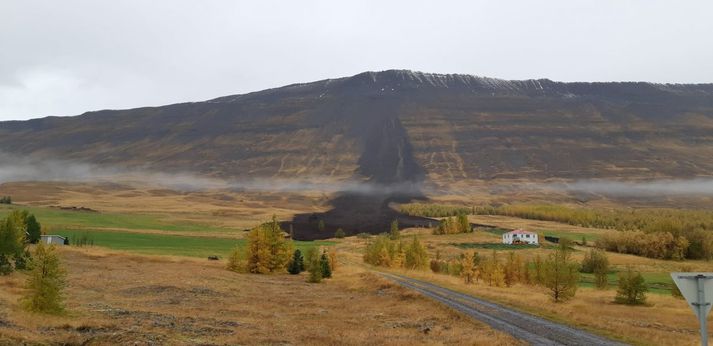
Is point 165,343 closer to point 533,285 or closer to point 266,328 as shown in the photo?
point 266,328

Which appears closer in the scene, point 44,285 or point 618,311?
point 44,285

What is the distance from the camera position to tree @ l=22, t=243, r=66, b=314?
30.4m

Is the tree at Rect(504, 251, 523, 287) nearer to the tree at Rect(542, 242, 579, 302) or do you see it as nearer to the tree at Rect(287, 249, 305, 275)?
the tree at Rect(287, 249, 305, 275)

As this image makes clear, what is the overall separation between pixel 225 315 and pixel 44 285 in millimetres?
12128

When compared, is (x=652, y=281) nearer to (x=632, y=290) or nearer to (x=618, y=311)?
(x=632, y=290)

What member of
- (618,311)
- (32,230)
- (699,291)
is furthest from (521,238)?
(699,291)

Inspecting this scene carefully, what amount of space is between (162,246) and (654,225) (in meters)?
144

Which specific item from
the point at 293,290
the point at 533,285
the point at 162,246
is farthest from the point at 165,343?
the point at 162,246

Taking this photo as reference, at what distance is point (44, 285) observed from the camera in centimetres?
3069

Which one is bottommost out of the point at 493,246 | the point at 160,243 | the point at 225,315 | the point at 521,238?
the point at 493,246

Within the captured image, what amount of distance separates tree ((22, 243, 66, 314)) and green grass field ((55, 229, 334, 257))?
287 feet

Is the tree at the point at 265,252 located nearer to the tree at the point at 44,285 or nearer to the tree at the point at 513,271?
the tree at the point at 513,271

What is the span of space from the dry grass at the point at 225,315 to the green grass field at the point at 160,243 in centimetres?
5556

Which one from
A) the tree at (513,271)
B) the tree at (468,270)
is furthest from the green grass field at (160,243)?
the tree at (513,271)
